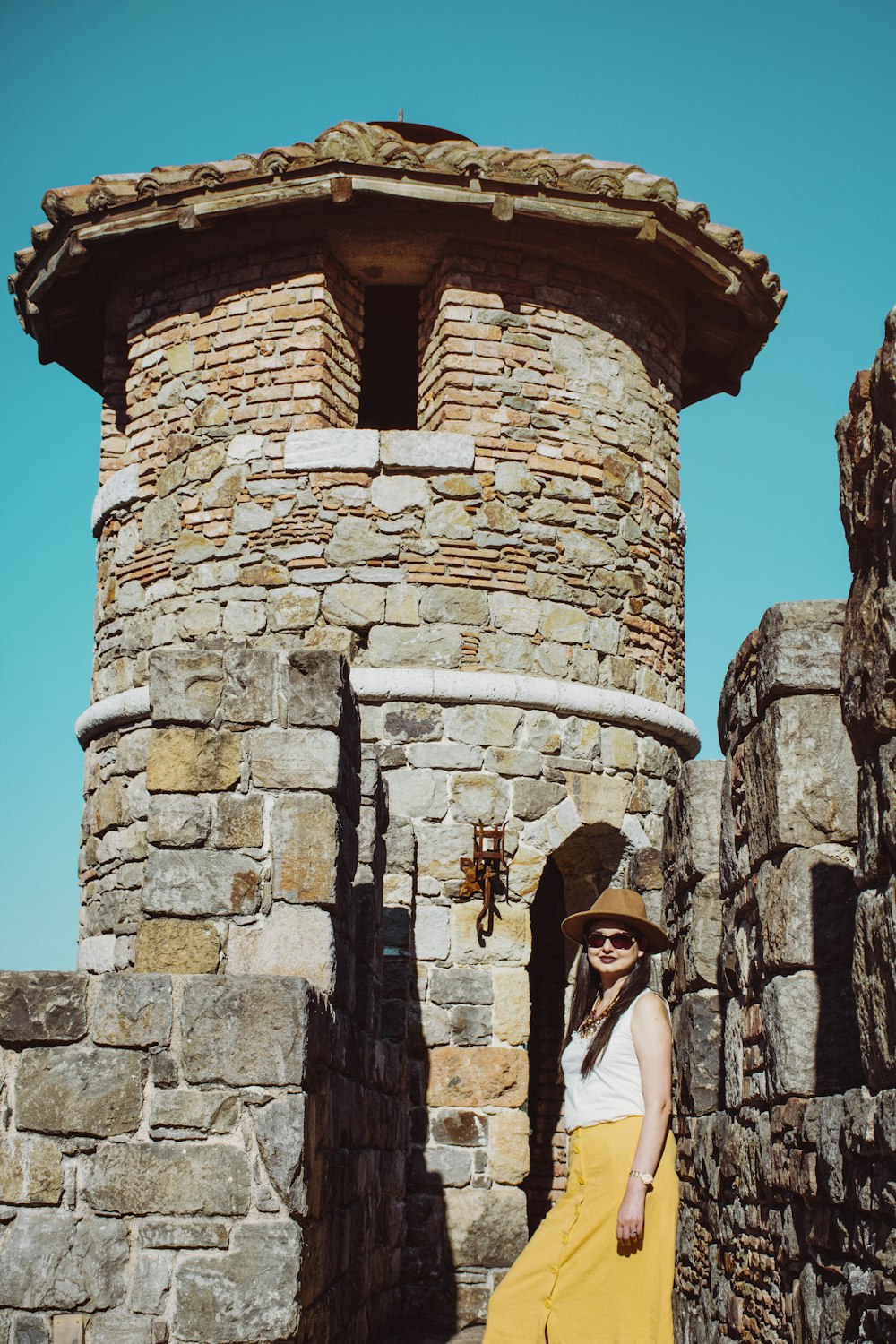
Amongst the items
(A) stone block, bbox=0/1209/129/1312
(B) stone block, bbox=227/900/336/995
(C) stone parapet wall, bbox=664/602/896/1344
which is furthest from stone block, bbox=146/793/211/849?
(C) stone parapet wall, bbox=664/602/896/1344

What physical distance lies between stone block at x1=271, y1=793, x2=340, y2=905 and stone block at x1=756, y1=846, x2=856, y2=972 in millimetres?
1348

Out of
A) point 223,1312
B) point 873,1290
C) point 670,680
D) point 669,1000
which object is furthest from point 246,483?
point 873,1290

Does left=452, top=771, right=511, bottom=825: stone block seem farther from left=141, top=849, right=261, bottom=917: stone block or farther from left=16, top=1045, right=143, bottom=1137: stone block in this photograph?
left=16, top=1045, right=143, bottom=1137: stone block

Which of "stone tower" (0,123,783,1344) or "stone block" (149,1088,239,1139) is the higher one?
"stone tower" (0,123,783,1344)

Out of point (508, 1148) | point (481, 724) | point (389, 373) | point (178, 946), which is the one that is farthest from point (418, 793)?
point (389, 373)

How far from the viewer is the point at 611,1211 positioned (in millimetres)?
3961

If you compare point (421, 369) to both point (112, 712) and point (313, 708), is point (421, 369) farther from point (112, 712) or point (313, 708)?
point (313, 708)

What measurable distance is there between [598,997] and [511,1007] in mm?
4066

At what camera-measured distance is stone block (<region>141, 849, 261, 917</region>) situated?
15.3 feet

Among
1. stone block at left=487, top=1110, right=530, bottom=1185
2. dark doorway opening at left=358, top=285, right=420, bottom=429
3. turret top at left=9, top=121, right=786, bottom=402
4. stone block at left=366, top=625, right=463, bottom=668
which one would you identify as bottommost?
stone block at left=487, top=1110, right=530, bottom=1185

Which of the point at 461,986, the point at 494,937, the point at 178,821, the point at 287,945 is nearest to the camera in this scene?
the point at 287,945

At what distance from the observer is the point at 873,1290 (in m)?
3.06

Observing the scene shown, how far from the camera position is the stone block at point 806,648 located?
420 centimetres

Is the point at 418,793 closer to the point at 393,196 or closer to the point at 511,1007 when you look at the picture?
the point at 511,1007
